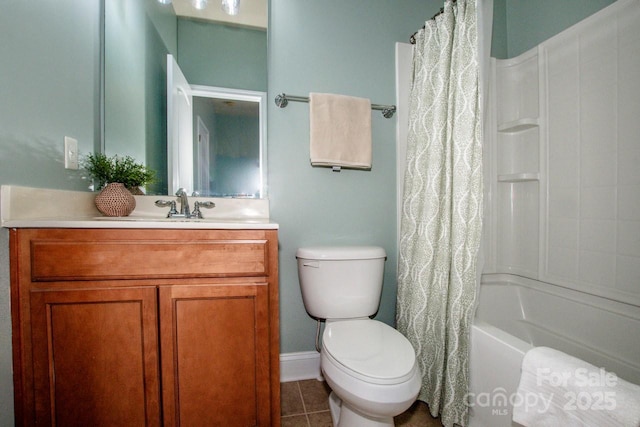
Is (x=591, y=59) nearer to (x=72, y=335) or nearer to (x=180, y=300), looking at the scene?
(x=180, y=300)

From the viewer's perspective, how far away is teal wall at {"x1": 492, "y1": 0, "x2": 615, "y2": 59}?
1.50 m

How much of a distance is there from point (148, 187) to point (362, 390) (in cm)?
136

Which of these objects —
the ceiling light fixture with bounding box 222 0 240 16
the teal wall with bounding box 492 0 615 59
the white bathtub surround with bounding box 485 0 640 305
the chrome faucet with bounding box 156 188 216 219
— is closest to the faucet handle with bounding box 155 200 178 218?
the chrome faucet with bounding box 156 188 216 219

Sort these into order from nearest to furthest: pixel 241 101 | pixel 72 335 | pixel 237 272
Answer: pixel 72 335 < pixel 237 272 < pixel 241 101

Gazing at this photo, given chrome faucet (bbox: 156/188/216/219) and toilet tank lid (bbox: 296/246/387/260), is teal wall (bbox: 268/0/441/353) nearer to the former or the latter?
toilet tank lid (bbox: 296/246/387/260)

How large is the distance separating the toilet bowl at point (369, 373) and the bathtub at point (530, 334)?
0.32 metres

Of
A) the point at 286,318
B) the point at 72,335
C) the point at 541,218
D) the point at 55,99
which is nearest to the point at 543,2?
the point at 541,218

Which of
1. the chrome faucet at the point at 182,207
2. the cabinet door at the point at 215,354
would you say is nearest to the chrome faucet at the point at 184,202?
the chrome faucet at the point at 182,207

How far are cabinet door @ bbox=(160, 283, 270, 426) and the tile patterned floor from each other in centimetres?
35

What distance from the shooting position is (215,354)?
3.13 feet

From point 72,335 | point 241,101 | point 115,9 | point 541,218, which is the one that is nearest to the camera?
point 72,335

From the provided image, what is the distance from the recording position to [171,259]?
3.03ft

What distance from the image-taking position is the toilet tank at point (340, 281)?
1358 millimetres

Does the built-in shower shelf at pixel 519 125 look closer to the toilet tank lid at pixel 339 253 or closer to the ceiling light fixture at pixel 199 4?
the toilet tank lid at pixel 339 253
